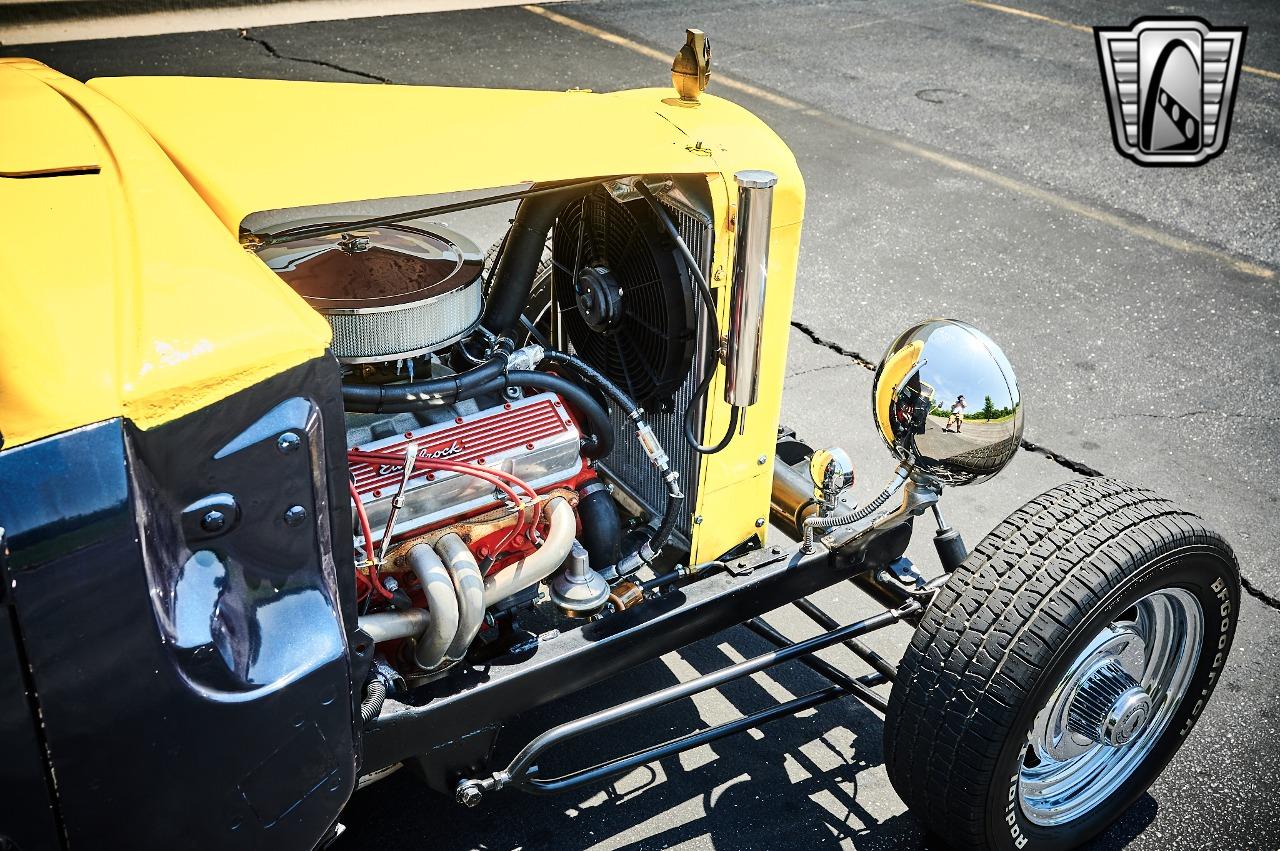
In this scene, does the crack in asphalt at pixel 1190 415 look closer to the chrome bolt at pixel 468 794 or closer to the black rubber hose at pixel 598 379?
the black rubber hose at pixel 598 379

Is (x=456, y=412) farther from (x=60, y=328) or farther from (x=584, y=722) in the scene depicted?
(x=60, y=328)

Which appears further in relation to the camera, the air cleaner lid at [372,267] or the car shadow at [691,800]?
the car shadow at [691,800]

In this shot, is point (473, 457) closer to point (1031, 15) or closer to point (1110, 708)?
point (1110, 708)

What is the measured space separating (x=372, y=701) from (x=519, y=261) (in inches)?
39.2

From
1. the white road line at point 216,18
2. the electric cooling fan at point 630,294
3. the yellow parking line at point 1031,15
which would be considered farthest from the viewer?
the yellow parking line at point 1031,15

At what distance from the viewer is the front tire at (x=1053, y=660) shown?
7.17 feet

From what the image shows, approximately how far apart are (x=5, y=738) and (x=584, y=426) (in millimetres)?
1386

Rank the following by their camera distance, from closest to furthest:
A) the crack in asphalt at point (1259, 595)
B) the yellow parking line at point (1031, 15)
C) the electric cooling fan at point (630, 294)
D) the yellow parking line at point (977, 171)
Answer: the electric cooling fan at point (630, 294)
the crack in asphalt at point (1259, 595)
the yellow parking line at point (977, 171)
the yellow parking line at point (1031, 15)

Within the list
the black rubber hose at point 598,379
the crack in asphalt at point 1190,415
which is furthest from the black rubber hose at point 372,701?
the crack in asphalt at point 1190,415

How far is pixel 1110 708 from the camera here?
8.09 feet

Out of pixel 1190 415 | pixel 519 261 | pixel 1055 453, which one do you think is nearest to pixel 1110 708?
pixel 519 261

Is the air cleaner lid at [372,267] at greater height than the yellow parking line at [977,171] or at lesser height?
greater

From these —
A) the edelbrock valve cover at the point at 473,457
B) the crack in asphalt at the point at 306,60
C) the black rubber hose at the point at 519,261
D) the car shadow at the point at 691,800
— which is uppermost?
the black rubber hose at the point at 519,261

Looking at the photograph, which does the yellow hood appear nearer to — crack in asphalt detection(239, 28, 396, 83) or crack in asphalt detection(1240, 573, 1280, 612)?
crack in asphalt detection(1240, 573, 1280, 612)
